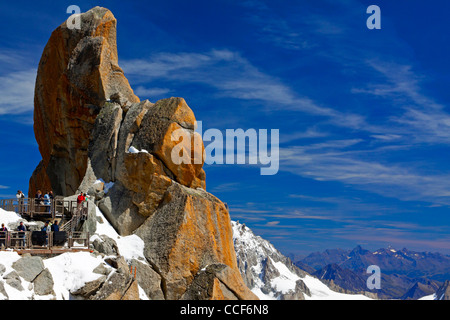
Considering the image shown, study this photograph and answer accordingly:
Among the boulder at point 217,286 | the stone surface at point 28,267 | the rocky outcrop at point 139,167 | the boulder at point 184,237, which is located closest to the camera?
the stone surface at point 28,267

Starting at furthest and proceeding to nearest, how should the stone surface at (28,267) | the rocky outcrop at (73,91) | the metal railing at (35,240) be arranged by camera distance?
the rocky outcrop at (73,91) < the metal railing at (35,240) < the stone surface at (28,267)

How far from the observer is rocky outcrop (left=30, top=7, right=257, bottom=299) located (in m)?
45.6

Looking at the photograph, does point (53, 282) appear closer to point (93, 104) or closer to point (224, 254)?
point (224, 254)

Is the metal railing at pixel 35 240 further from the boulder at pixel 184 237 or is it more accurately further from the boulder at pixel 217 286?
the boulder at pixel 217 286

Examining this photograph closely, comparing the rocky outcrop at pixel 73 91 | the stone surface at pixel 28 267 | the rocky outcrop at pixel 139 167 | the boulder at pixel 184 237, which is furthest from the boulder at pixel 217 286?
the rocky outcrop at pixel 73 91

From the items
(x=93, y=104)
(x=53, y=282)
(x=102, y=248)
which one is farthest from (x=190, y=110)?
(x=53, y=282)

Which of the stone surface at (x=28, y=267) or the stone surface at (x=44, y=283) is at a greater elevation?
the stone surface at (x=28, y=267)

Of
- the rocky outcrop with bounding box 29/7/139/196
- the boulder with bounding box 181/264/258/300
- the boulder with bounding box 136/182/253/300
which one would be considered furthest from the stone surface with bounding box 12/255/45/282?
the rocky outcrop with bounding box 29/7/139/196

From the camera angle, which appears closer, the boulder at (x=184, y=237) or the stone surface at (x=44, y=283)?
the stone surface at (x=44, y=283)

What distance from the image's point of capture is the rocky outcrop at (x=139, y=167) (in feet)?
150

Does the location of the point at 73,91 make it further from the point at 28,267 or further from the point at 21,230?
the point at 28,267

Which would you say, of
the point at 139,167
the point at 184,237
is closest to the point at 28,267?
the point at 184,237

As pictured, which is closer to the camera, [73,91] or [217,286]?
[217,286]

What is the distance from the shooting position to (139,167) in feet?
165
